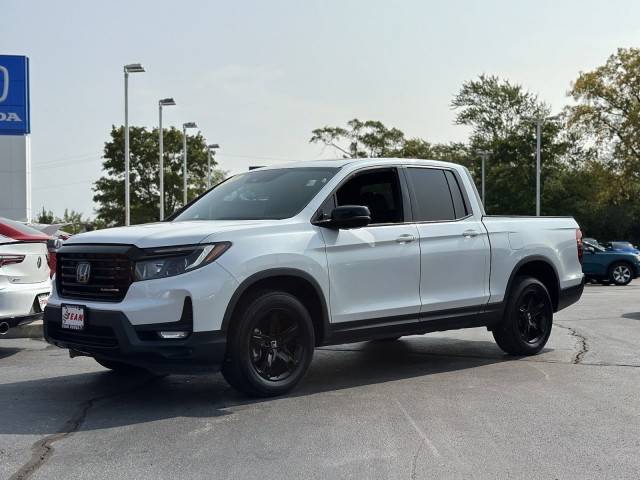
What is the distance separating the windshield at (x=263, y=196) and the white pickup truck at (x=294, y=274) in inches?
0.6

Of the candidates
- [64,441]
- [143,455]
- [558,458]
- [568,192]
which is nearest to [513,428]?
[558,458]

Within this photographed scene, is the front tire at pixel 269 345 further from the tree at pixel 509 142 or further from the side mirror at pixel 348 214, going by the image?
the tree at pixel 509 142

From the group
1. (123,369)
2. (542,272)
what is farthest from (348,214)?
(542,272)

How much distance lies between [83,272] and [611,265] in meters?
22.5

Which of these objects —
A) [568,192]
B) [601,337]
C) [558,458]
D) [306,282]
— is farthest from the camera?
[568,192]

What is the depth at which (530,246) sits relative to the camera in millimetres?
8578

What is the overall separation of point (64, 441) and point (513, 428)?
285 cm

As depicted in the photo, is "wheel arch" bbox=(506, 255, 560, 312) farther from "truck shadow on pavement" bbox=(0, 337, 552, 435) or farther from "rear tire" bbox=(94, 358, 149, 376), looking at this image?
"rear tire" bbox=(94, 358, 149, 376)

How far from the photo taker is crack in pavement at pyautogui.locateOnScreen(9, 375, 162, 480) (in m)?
4.59

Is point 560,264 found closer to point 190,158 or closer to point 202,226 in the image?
point 202,226

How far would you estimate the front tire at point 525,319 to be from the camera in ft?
27.7

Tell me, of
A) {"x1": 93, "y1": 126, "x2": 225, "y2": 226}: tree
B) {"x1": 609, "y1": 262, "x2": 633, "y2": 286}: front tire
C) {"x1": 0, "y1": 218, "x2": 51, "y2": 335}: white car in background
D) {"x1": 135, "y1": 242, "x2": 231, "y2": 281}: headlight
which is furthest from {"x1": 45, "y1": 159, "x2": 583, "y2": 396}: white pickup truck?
{"x1": 93, "y1": 126, "x2": 225, "y2": 226}: tree

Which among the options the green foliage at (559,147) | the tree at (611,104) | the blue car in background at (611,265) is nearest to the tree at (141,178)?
the green foliage at (559,147)

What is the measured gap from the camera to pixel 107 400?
652 cm
